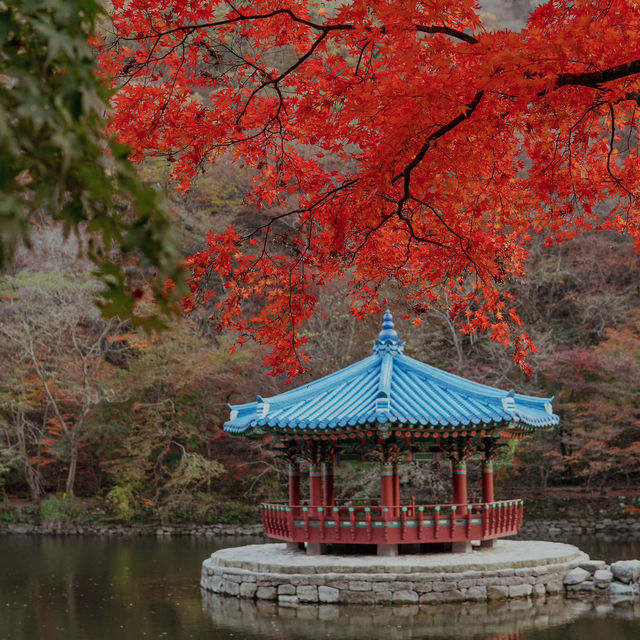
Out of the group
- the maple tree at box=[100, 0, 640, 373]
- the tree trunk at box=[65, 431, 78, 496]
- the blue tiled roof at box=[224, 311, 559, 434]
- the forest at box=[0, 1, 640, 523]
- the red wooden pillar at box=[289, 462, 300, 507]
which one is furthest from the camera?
the tree trunk at box=[65, 431, 78, 496]

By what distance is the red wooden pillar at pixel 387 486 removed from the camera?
11.7m

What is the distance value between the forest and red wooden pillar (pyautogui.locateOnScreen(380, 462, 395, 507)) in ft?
28.1

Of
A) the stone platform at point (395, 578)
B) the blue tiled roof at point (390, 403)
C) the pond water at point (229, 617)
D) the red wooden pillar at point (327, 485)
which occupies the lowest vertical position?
the pond water at point (229, 617)

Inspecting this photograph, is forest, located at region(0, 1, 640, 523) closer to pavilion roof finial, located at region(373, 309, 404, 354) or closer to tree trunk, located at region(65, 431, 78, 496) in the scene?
tree trunk, located at region(65, 431, 78, 496)

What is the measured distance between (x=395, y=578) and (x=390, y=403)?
2.32 meters

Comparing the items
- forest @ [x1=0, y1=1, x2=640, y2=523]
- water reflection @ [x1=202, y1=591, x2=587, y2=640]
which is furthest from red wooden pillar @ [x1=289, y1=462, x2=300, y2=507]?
forest @ [x1=0, y1=1, x2=640, y2=523]

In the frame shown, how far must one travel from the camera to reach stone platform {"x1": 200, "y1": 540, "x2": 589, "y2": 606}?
1050 cm

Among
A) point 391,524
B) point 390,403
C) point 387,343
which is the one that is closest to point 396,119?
point 390,403

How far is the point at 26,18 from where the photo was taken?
7.00 ft

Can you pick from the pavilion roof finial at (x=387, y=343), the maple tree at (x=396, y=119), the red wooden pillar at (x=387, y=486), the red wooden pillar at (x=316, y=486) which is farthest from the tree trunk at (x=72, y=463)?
the maple tree at (x=396, y=119)

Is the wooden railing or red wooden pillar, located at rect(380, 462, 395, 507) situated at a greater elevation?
red wooden pillar, located at rect(380, 462, 395, 507)

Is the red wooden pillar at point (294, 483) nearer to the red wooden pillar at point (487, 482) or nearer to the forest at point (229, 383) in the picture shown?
the red wooden pillar at point (487, 482)

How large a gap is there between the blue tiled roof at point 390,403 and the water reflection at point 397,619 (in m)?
2.35

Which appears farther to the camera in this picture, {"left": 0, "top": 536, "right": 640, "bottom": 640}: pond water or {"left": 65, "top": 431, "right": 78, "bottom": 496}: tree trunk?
{"left": 65, "top": 431, "right": 78, "bottom": 496}: tree trunk
